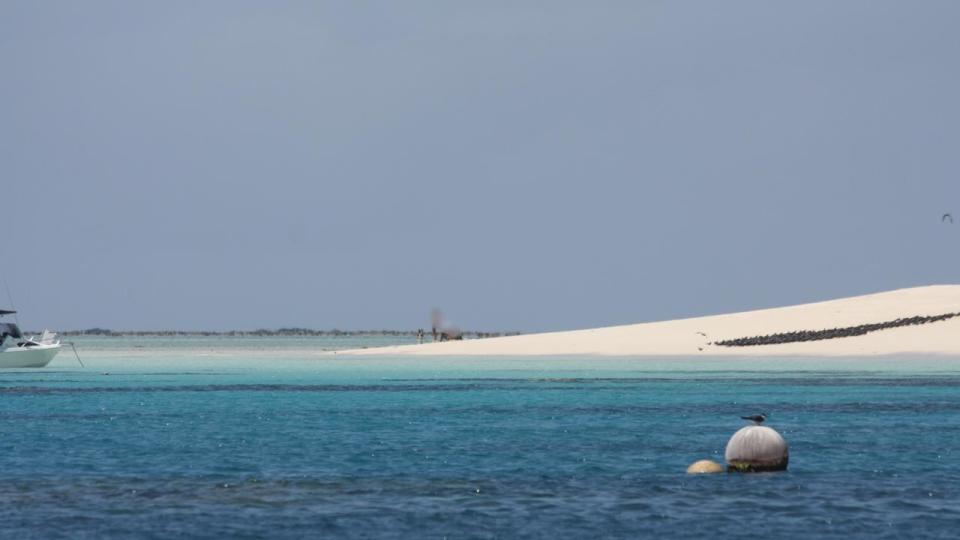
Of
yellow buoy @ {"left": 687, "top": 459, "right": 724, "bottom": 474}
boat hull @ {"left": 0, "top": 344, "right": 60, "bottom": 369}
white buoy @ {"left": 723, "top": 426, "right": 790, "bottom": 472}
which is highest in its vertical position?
boat hull @ {"left": 0, "top": 344, "right": 60, "bottom": 369}

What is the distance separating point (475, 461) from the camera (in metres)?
39.8

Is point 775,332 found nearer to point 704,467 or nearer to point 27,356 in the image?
point 27,356

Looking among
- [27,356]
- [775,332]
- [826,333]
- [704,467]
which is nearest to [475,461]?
[704,467]

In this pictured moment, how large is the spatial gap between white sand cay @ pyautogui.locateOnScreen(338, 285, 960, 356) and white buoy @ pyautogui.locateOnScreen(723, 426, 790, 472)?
3037 inches

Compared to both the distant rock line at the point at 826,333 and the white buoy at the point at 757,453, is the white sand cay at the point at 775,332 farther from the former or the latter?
the white buoy at the point at 757,453

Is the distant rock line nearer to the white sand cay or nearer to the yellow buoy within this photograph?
the white sand cay

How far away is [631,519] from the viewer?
29406 millimetres

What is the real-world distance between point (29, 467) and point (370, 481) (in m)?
9.16

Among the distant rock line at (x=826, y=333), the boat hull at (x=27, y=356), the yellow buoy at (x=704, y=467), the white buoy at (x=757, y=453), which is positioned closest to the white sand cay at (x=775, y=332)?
the distant rock line at (x=826, y=333)

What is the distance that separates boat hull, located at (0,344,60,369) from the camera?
109m

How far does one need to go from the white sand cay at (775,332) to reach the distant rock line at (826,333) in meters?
1.00

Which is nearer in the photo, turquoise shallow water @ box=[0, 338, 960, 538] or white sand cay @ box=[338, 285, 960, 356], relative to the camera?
turquoise shallow water @ box=[0, 338, 960, 538]

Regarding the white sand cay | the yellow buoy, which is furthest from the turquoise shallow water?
the white sand cay

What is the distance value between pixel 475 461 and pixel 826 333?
9008 centimetres
